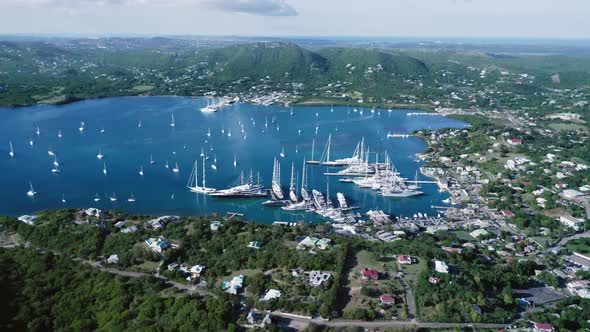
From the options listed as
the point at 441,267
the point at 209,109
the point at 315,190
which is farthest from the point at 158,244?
the point at 209,109

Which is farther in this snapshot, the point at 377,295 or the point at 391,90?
the point at 391,90

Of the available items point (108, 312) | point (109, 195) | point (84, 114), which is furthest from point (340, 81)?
point (108, 312)

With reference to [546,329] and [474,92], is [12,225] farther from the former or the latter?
[474,92]

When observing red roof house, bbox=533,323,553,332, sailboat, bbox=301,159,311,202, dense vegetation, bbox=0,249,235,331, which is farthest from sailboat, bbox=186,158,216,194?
red roof house, bbox=533,323,553,332

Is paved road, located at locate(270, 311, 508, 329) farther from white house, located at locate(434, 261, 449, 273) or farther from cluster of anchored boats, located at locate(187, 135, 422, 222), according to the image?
cluster of anchored boats, located at locate(187, 135, 422, 222)

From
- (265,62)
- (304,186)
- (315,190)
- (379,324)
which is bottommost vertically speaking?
(304,186)

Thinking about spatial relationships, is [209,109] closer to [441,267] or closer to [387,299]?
[441,267]

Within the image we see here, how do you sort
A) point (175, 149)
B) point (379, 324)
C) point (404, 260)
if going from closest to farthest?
point (379, 324), point (404, 260), point (175, 149)

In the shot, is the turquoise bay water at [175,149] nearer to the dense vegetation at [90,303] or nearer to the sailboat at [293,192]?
the sailboat at [293,192]

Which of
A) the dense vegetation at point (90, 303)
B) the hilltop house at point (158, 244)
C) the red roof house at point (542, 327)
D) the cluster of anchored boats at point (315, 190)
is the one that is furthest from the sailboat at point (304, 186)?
the red roof house at point (542, 327)
